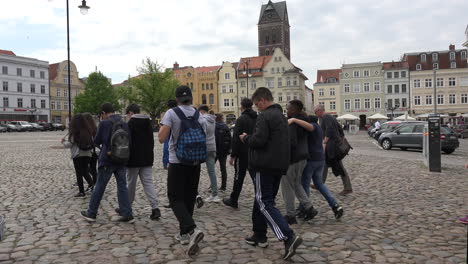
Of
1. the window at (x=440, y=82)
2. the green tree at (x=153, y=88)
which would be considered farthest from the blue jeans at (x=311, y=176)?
the window at (x=440, y=82)

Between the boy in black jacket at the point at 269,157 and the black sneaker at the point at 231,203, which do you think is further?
the black sneaker at the point at 231,203

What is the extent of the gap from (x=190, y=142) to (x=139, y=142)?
4.81ft

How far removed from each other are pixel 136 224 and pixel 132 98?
58.2m

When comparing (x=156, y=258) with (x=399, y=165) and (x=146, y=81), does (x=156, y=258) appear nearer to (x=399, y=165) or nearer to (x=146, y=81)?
(x=399, y=165)

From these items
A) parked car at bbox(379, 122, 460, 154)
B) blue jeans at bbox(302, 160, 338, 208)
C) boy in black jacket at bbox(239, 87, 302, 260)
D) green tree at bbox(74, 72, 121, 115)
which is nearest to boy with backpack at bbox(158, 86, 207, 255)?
boy in black jacket at bbox(239, 87, 302, 260)

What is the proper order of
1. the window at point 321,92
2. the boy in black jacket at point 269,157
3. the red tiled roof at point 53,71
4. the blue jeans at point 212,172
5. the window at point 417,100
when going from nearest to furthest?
the boy in black jacket at point 269,157, the blue jeans at point 212,172, the window at point 417,100, the window at point 321,92, the red tiled roof at point 53,71

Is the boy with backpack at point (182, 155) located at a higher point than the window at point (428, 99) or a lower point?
lower

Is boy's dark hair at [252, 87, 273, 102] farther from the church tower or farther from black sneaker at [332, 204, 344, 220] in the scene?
the church tower

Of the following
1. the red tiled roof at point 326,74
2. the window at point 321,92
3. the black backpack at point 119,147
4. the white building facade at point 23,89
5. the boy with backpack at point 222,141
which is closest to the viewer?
the black backpack at point 119,147

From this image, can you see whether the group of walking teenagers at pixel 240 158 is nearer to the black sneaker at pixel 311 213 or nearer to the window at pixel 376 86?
the black sneaker at pixel 311 213

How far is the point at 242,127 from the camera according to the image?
631 cm

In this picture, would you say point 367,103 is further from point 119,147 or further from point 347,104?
point 119,147

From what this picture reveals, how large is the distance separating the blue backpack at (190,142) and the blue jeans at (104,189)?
1.57 m

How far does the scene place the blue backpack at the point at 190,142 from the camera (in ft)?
15.2
